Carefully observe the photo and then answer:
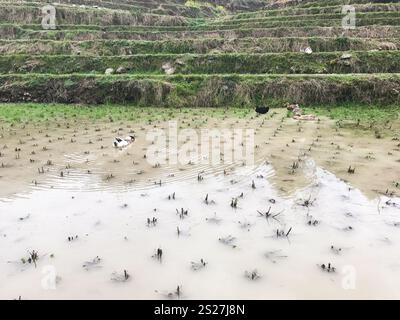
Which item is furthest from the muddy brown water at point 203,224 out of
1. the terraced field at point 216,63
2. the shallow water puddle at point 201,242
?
the terraced field at point 216,63

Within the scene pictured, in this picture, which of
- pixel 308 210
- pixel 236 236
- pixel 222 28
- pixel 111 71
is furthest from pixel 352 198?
pixel 222 28

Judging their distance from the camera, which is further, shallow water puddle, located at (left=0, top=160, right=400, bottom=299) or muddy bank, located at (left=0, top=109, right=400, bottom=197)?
muddy bank, located at (left=0, top=109, right=400, bottom=197)

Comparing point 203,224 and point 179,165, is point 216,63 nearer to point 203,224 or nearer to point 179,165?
point 179,165

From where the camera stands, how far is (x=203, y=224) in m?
7.10

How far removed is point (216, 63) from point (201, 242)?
18.5 m

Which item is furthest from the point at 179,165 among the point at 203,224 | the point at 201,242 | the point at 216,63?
the point at 216,63

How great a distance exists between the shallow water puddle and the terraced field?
11.6 meters

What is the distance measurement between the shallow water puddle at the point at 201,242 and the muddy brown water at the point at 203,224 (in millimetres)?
22

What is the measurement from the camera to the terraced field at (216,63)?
19.7 metres

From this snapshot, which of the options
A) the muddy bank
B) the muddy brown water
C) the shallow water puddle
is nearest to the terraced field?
the muddy bank

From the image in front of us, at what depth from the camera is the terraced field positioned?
1969 cm

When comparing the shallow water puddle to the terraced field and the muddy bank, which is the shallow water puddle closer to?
the muddy bank

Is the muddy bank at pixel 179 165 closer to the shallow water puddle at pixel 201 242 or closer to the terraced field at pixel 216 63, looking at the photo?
the shallow water puddle at pixel 201 242

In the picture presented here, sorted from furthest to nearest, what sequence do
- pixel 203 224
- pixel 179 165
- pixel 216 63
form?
pixel 216 63
pixel 179 165
pixel 203 224
